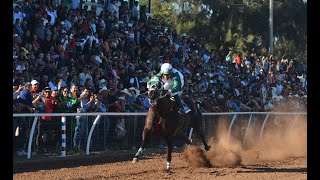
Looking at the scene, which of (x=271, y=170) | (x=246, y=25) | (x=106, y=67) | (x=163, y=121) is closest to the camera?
(x=163, y=121)

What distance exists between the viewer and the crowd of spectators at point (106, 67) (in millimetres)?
14898

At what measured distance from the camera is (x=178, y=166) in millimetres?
13656

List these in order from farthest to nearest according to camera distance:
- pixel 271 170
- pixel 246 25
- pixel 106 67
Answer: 1. pixel 246 25
2. pixel 106 67
3. pixel 271 170

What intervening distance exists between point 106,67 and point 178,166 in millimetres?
5914

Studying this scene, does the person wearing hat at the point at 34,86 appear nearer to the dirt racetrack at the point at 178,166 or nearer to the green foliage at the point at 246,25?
the dirt racetrack at the point at 178,166

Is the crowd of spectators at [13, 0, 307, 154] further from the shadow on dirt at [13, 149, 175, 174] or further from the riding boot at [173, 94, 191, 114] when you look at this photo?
the riding boot at [173, 94, 191, 114]

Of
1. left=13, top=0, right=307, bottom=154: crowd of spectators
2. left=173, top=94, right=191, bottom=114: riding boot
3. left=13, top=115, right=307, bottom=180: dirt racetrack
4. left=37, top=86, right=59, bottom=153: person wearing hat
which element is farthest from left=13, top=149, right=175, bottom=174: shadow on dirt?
left=173, top=94, right=191, bottom=114: riding boot

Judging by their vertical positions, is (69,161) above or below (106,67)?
below

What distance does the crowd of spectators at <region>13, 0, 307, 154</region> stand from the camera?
14.9 metres

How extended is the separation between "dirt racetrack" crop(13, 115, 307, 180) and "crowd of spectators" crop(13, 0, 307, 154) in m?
0.77

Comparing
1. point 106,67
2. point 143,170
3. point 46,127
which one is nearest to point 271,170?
point 143,170

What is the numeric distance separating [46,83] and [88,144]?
2.05 metres

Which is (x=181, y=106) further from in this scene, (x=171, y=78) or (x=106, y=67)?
(x=106, y=67)
